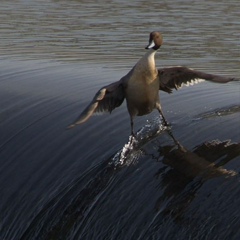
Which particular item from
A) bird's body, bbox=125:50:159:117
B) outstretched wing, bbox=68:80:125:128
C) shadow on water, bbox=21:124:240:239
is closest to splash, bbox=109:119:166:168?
shadow on water, bbox=21:124:240:239

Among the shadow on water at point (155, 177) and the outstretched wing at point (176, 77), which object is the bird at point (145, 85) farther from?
the shadow on water at point (155, 177)

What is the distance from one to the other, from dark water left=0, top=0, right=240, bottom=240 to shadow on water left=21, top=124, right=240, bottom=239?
0.03 feet

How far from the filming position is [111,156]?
7.65 metres

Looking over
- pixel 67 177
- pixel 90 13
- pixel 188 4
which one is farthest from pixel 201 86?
pixel 188 4

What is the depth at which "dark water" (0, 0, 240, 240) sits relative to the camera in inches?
254

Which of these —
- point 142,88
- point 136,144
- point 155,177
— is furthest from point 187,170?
point 142,88

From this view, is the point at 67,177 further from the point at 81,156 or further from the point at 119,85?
the point at 119,85

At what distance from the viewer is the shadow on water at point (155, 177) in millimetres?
6516

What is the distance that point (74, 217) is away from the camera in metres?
7.12

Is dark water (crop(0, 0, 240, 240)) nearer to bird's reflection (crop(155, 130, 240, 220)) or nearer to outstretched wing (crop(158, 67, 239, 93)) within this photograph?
bird's reflection (crop(155, 130, 240, 220))

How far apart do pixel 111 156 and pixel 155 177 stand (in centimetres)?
80

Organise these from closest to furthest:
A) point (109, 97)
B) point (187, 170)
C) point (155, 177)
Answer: point (187, 170), point (155, 177), point (109, 97)

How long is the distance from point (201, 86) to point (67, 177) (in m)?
2.52

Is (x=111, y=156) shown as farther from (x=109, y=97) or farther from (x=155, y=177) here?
(x=155, y=177)
